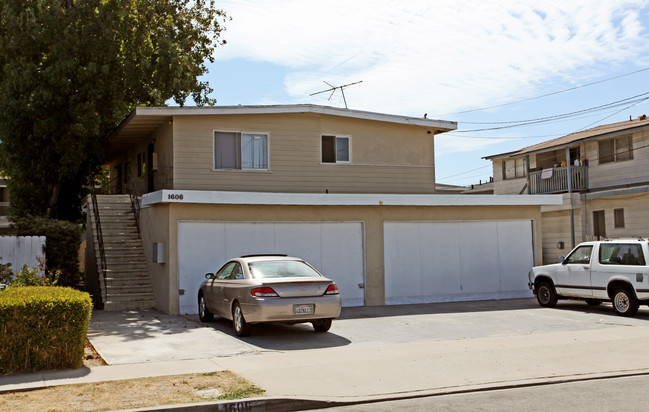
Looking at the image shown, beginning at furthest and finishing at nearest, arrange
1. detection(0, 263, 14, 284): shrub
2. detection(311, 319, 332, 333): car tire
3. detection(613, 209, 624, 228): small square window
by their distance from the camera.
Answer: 1. detection(613, 209, 624, 228): small square window
2. detection(0, 263, 14, 284): shrub
3. detection(311, 319, 332, 333): car tire

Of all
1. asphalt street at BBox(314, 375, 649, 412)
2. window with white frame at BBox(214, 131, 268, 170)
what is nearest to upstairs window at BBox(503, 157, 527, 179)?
window with white frame at BBox(214, 131, 268, 170)

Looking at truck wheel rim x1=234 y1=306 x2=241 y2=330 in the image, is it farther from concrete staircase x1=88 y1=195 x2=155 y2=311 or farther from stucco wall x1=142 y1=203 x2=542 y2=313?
concrete staircase x1=88 y1=195 x2=155 y2=311

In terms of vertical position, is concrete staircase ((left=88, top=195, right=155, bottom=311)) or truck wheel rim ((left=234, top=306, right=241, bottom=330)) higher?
concrete staircase ((left=88, top=195, right=155, bottom=311))

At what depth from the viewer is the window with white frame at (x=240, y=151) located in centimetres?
1852

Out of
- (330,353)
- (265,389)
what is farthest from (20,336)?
(330,353)

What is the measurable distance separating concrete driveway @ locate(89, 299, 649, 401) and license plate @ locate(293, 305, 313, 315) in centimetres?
52

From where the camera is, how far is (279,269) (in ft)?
40.7

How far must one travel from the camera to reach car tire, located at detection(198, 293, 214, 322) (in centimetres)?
1410

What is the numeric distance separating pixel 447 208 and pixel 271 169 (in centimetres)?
522

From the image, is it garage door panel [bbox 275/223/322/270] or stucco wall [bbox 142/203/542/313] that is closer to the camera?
stucco wall [bbox 142/203/542/313]

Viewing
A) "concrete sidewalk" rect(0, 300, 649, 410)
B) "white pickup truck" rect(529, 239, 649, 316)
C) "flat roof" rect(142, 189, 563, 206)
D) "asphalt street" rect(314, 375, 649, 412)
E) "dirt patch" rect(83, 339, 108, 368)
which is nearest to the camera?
"asphalt street" rect(314, 375, 649, 412)

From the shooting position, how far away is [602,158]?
2788cm

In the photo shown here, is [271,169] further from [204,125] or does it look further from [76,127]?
[76,127]

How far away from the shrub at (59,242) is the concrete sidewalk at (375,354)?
2121mm
